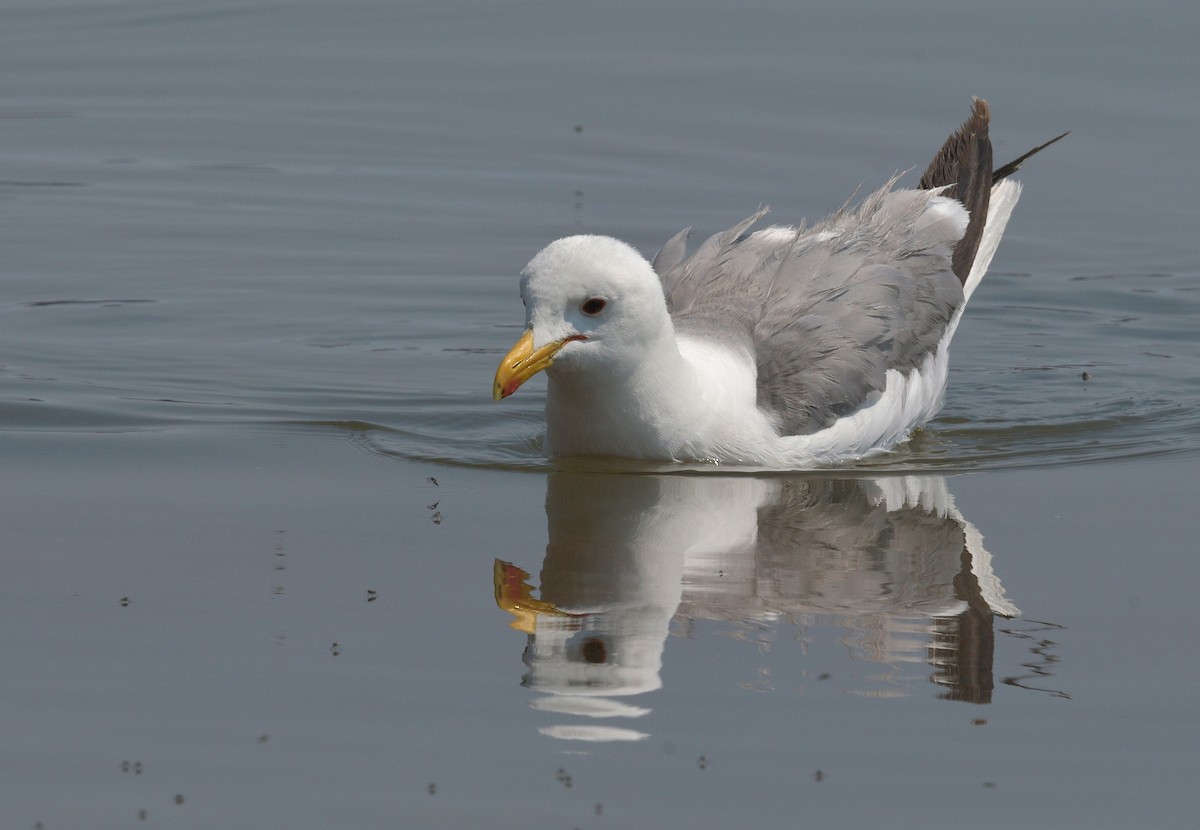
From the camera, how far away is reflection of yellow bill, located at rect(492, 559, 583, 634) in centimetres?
692

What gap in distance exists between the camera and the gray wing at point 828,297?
9281mm

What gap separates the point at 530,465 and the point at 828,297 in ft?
5.43

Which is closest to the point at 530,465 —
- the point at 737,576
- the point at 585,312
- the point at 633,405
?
the point at 633,405

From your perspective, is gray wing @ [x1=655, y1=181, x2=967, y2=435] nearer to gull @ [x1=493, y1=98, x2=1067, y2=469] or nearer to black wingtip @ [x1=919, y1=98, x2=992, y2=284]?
gull @ [x1=493, y1=98, x2=1067, y2=469]

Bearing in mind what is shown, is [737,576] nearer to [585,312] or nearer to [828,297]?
[585,312]

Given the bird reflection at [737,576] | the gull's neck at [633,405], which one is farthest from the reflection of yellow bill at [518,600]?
the gull's neck at [633,405]

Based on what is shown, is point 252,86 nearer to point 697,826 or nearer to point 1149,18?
point 1149,18

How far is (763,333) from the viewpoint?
9.41m

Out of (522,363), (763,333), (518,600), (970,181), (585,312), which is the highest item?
(970,181)

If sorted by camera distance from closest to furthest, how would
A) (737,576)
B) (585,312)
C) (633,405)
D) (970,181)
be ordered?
1. (737,576)
2. (585,312)
3. (633,405)
4. (970,181)

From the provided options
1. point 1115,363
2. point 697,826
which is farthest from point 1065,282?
point 697,826

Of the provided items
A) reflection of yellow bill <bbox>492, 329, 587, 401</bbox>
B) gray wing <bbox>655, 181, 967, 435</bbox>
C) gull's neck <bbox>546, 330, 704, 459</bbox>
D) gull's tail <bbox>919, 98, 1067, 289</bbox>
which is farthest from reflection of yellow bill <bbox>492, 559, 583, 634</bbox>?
gull's tail <bbox>919, 98, 1067, 289</bbox>

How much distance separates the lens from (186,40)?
711 inches

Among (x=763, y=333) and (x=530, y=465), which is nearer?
(x=530, y=465)
